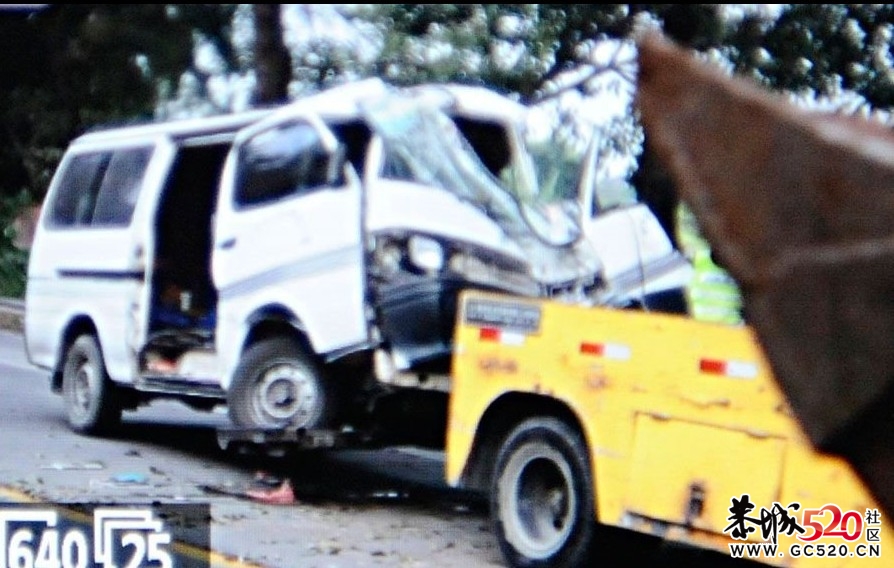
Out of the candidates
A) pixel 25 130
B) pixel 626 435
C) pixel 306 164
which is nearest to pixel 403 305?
pixel 306 164

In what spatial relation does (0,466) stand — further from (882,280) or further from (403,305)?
(882,280)

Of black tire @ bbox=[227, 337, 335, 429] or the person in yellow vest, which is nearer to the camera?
the person in yellow vest

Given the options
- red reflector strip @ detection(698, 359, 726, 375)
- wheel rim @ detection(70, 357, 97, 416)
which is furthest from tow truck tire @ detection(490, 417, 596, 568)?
wheel rim @ detection(70, 357, 97, 416)

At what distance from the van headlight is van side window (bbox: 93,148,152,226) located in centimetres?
330

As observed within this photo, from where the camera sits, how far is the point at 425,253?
26.8 ft

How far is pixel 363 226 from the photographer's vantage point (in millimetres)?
8312

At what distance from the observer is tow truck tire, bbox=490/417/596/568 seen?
677 cm

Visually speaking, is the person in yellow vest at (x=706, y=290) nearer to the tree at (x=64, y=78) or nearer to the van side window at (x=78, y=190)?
the van side window at (x=78, y=190)

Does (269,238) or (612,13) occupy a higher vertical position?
(612,13)

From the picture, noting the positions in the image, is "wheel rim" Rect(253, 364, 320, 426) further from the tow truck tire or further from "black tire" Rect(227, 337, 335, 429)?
the tow truck tire

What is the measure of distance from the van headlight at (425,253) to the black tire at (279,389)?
1.10 metres

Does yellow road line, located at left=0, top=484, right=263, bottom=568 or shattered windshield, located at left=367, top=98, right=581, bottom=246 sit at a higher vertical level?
shattered windshield, located at left=367, top=98, right=581, bottom=246

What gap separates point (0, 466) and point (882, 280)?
9.02 metres

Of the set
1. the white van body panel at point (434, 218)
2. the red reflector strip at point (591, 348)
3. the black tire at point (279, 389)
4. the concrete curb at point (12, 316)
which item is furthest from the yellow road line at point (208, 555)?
the concrete curb at point (12, 316)
